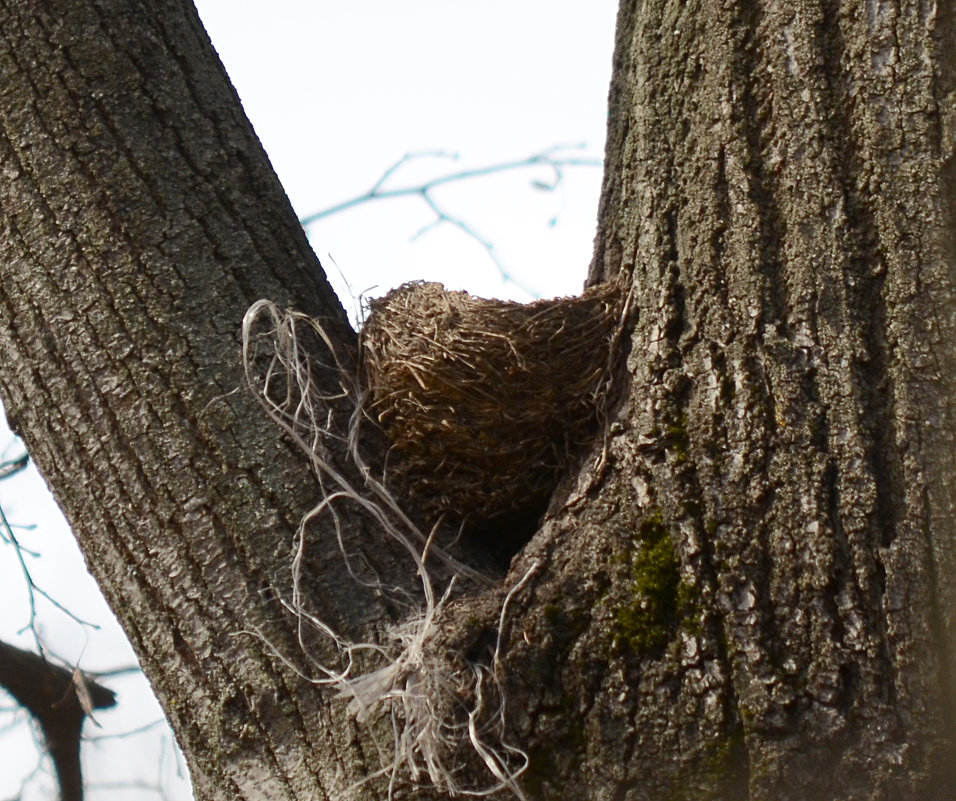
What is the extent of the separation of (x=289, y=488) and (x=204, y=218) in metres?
0.53

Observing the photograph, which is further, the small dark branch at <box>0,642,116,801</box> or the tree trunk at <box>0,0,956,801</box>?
the small dark branch at <box>0,642,116,801</box>

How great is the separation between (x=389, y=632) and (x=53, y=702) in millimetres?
2145

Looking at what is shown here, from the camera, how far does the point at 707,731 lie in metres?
1.40

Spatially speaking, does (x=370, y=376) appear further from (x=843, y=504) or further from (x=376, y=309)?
(x=843, y=504)

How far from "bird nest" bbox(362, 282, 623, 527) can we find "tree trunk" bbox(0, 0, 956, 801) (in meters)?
0.12

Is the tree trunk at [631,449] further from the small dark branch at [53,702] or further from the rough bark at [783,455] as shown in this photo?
the small dark branch at [53,702]

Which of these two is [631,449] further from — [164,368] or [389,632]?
[164,368]

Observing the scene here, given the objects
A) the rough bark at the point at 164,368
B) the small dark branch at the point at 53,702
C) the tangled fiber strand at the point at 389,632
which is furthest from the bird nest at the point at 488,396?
the small dark branch at the point at 53,702

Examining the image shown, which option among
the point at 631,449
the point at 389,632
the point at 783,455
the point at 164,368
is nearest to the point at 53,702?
the point at 164,368

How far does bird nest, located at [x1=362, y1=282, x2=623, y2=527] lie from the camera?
1.95 meters

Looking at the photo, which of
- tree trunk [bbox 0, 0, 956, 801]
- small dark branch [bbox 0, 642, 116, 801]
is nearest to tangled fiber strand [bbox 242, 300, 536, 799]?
tree trunk [bbox 0, 0, 956, 801]

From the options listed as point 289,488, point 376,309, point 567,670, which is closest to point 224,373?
point 289,488

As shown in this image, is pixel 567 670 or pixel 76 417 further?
pixel 76 417

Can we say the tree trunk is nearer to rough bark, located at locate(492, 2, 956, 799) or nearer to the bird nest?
rough bark, located at locate(492, 2, 956, 799)
